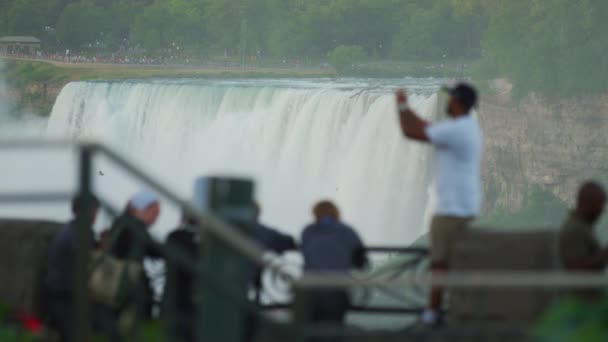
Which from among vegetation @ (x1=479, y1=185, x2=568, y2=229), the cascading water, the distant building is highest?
the distant building

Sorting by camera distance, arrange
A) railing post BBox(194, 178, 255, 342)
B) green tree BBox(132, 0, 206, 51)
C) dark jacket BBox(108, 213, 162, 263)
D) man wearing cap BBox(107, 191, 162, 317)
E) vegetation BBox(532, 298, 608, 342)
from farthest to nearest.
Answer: green tree BBox(132, 0, 206, 51)
man wearing cap BBox(107, 191, 162, 317)
dark jacket BBox(108, 213, 162, 263)
railing post BBox(194, 178, 255, 342)
vegetation BBox(532, 298, 608, 342)

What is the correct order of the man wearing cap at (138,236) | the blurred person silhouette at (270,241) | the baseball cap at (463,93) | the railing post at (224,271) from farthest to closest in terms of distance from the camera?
the blurred person silhouette at (270,241) → the baseball cap at (463,93) → the man wearing cap at (138,236) → the railing post at (224,271)

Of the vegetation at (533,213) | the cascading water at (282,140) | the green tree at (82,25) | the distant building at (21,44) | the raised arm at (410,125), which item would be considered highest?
the green tree at (82,25)

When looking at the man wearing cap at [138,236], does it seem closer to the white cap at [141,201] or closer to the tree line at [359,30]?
the white cap at [141,201]

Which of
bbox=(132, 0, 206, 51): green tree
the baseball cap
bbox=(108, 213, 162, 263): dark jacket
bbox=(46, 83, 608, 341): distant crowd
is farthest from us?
bbox=(132, 0, 206, 51): green tree

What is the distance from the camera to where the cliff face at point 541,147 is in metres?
41.8

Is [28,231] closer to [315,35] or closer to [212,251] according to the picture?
[212,251]

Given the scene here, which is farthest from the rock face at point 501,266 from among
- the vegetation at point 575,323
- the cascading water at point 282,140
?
the cascading water at point 282,140

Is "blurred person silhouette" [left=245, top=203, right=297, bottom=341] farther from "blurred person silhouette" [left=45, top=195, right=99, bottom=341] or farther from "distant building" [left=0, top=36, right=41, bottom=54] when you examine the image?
"distant building" [left=0, top=36, right=41, bottom=54]

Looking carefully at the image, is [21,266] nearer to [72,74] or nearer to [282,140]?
[282,140]

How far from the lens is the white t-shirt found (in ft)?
18.9

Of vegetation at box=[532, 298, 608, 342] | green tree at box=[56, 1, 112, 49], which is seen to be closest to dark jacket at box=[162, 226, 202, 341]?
vegetation at box=[532, 298, 608, 342]

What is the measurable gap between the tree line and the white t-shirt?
3794cm


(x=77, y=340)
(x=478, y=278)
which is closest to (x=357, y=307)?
(x=77, y=340)
